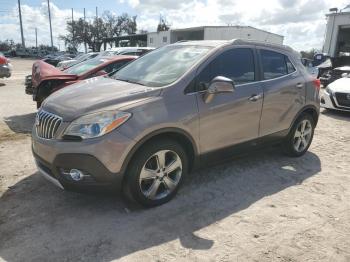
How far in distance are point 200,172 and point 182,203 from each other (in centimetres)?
98

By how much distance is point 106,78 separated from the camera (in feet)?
15.5

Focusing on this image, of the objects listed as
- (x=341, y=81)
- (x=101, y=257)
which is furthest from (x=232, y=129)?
(x=341, y=81)

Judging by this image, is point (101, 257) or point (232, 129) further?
point (232, 129)

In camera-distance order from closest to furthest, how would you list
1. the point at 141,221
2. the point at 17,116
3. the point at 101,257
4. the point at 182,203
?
the point at 101,257 < the point at 141,221 < the point at 182,203 < the point at 17,116

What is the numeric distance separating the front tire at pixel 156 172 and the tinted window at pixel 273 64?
6.08 ft

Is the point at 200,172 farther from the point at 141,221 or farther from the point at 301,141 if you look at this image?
the point at 301,141

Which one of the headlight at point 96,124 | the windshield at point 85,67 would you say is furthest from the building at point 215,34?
the headlight at point 96,124

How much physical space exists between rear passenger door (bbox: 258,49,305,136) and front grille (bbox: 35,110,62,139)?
8.70ft

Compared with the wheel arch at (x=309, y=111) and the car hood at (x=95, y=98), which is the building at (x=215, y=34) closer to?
the wheel arch at (x=309, y=111)

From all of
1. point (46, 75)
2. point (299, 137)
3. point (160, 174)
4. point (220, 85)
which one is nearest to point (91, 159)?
point (160, 174)

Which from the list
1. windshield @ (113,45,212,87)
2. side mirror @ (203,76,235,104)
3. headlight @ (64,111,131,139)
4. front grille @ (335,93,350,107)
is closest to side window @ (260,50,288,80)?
windshield @ (113,45,212,87)

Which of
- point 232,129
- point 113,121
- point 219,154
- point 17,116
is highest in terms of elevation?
point 113,121

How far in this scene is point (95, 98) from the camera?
3697 millimetres

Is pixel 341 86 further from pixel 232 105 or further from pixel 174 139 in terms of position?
pixel 174 139
